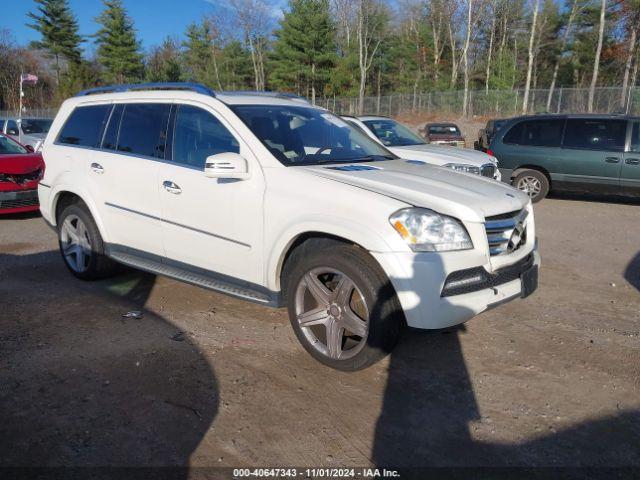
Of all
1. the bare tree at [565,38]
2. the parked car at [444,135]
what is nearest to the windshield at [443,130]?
the parked car at [444,135]

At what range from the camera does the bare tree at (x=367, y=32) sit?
1655 inches

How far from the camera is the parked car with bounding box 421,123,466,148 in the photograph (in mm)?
19609

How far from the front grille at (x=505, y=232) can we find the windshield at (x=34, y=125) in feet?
54.8

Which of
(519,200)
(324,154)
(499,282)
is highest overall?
(324,154)

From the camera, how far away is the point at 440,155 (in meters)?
8.40

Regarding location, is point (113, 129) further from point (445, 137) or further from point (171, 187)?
point (445, 137)

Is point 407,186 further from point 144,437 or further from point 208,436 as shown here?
point 144,437

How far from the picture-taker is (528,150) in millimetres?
10445

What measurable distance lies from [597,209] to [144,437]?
9709 millimetres

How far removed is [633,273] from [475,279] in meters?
3.67

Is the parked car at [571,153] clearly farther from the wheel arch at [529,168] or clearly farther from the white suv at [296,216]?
the white suv at [296,216]

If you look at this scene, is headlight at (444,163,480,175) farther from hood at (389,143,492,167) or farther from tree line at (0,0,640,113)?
tree line at (0,0,640,113)

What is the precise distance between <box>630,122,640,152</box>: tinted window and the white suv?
697 centimetres

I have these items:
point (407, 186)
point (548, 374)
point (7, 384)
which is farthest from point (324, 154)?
point (7, 384)
